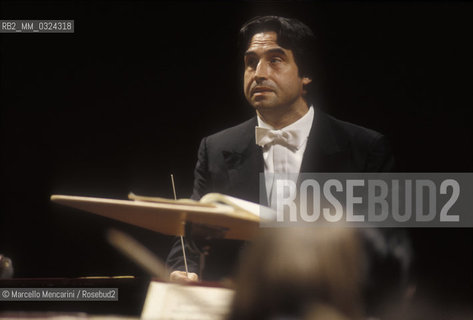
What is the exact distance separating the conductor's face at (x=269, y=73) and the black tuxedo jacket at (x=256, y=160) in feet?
0.64

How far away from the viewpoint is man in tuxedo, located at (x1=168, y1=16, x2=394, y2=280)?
2.94 metres

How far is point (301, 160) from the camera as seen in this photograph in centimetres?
296

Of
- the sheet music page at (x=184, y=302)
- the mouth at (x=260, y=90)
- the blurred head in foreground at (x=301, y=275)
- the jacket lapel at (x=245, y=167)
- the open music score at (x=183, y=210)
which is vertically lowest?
the sheet music page at (x=184, y=302)

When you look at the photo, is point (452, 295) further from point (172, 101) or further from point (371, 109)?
point (172, 101)

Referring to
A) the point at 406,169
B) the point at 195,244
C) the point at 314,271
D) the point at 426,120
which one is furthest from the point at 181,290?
the point at 426,120

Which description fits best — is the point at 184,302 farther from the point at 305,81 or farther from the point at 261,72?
the point at 305,81

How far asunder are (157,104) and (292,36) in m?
1.08

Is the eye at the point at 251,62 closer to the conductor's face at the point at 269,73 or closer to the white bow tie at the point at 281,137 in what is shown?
the conductor's face at the point at 269,73

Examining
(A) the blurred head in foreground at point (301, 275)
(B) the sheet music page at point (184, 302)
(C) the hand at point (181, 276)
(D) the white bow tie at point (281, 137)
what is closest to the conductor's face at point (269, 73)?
(D) the white bow tie at point (281, 137)

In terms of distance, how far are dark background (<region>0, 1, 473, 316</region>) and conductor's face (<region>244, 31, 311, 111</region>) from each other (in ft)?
0.97

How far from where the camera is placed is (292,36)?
2.99m

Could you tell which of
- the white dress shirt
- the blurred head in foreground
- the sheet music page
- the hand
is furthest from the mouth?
the blurred head in foreground

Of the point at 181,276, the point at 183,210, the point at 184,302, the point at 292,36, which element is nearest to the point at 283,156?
the point at 292,36

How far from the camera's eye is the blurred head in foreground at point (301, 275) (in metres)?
0.97
